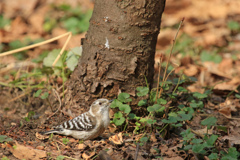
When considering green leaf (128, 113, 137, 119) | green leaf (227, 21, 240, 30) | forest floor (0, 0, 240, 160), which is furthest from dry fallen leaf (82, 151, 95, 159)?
green leaf (227, 21, 240, 30)

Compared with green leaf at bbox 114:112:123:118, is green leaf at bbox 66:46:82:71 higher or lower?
higher

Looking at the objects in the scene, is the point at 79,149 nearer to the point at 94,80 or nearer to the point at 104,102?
the point at 104,102

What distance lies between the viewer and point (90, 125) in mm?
4691

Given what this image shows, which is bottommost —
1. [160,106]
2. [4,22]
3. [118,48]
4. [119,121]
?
[119,121]

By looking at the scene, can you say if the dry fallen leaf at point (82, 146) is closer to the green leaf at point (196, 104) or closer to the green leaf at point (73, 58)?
the green leaf at point (73, 58)

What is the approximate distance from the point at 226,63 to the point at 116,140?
16.6ft

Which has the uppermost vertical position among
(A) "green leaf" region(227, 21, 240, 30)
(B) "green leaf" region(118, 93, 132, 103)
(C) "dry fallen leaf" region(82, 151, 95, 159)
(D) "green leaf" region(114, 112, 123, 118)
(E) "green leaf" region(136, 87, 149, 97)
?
(A) "green leaf" region(227, 21, 240, 30)

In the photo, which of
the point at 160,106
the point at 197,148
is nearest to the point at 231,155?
the point at 197,148

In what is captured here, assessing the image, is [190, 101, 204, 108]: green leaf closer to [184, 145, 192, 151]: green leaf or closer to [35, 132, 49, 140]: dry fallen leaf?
[184, 145, 192, 151]: green leaf

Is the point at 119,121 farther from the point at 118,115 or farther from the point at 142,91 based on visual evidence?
the point at 142,91

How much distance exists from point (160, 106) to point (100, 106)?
2.86ft

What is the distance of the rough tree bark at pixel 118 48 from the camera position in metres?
4.57

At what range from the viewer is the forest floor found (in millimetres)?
4199

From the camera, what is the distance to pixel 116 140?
452 cm
